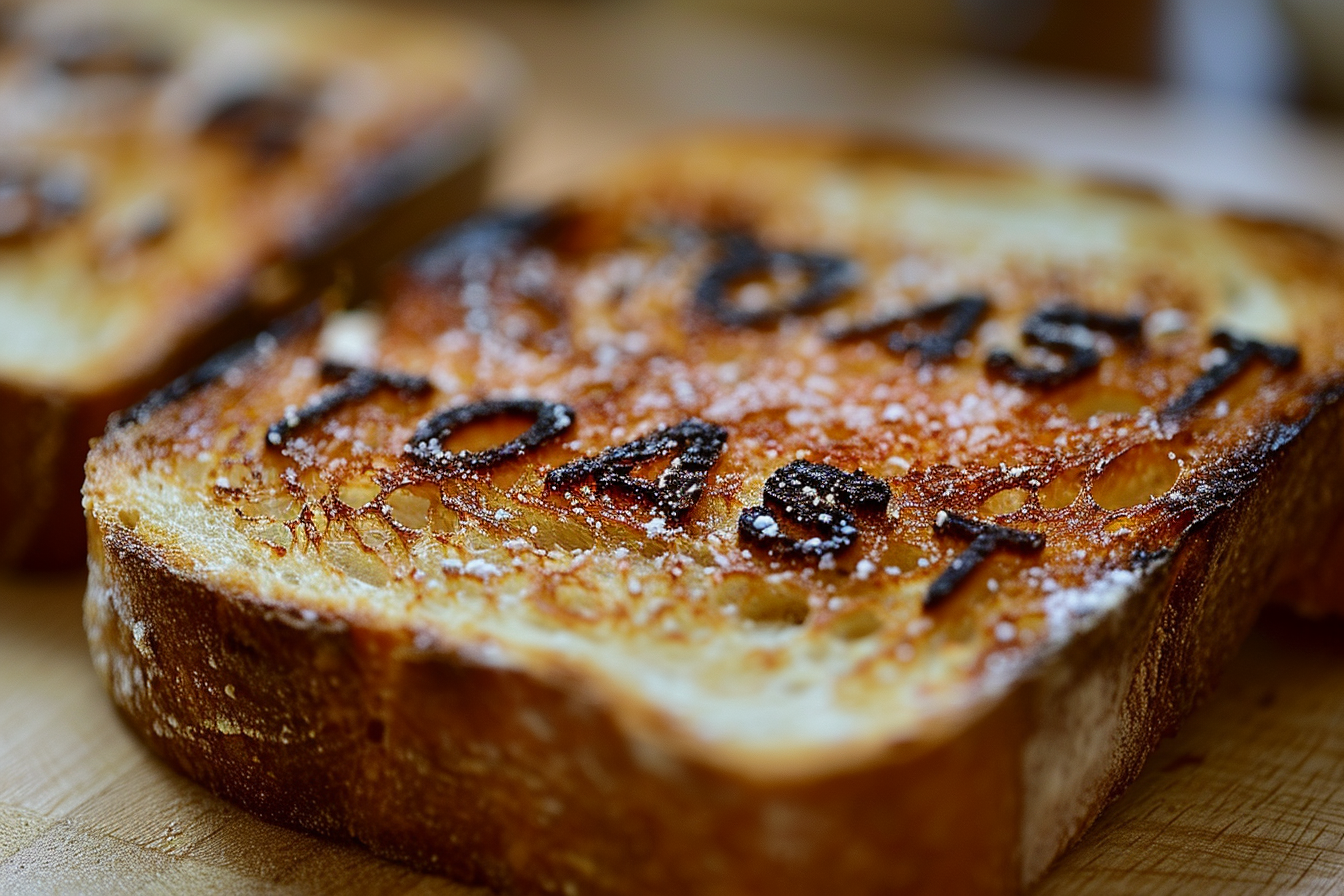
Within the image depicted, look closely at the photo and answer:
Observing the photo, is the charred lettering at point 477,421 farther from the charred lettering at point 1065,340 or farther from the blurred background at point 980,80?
the blurred background at point 980,80

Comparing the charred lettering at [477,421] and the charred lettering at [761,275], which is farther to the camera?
the charred lettering at [761,275]

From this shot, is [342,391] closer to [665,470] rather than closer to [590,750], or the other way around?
[665,470]

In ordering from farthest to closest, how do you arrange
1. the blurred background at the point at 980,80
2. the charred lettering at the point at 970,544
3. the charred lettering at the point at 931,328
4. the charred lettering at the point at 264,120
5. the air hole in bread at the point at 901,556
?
1. the blurred background at the point at 980,80
2. the charred lettering at the point at 264,120
3. the charred lettering at the point at 931,328
4. the air hole in bread at the point at 901,556
5. the charred lettering at the point at 970,544

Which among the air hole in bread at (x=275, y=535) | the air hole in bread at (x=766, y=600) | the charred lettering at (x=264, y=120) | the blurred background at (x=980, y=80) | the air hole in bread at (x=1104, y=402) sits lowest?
the air hole in bread at (x=275, y=535)

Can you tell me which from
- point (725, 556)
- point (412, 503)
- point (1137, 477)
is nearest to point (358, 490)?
point (412, 503)

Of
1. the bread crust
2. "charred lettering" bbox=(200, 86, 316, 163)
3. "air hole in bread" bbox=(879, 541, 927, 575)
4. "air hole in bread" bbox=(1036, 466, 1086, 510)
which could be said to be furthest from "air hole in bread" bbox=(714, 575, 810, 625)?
"charred lettering" bbox=(200, 86, 316, 163)

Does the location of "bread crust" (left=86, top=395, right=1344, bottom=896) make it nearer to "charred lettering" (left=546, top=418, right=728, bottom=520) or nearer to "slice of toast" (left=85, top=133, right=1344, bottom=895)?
"slice of toast" (left=85, top=133, right=1344, bottom=895)

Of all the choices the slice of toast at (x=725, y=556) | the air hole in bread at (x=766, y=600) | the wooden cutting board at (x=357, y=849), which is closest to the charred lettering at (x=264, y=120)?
the slice of toast at (x=725, y=556)
